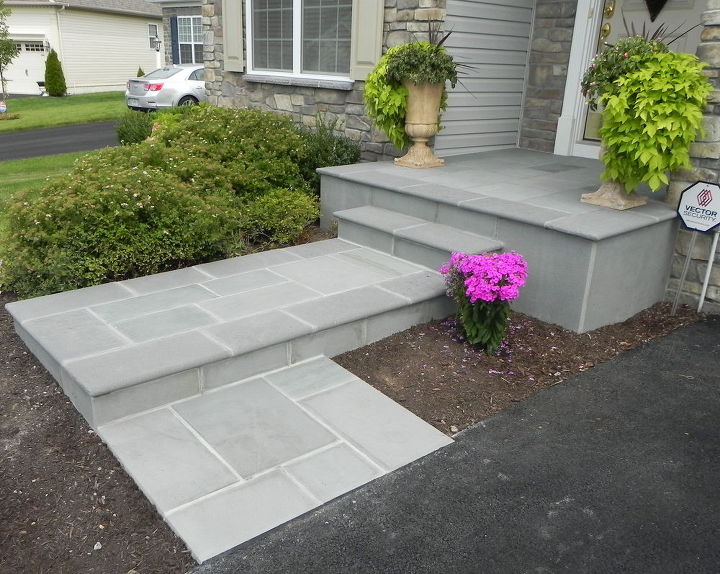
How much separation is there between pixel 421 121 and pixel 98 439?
3.93 metres

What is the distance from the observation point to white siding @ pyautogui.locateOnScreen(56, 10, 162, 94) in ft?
79.5

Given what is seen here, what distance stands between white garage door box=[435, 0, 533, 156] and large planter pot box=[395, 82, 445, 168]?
0.53 meters

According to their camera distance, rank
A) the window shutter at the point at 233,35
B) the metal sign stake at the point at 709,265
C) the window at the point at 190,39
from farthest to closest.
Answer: the window at the point at 190,39 < the window shutter at the point at 233,35 < the metal sign stake at the point at 709,265

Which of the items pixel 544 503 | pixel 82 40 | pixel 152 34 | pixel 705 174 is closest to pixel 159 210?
A: pixel 544 503

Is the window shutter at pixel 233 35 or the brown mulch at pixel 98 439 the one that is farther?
the window shutter at pixel 233 35

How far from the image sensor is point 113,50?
25.8 meters

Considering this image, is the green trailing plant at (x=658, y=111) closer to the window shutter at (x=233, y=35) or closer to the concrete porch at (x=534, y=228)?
the concrete porch at (x=534, y=228)

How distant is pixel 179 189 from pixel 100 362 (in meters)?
2.12

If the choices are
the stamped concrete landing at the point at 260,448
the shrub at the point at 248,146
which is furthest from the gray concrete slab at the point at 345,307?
the shrub at the point at 248,146

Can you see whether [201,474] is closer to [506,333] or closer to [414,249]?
[506,333]

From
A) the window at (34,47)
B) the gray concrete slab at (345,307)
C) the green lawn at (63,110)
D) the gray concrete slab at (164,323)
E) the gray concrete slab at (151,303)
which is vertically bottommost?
the green lawn at (63,110)

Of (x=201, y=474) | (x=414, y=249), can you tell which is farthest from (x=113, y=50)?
(x=201, y=474)

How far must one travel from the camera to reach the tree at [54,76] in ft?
73.5

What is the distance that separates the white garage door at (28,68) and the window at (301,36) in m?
20.6
